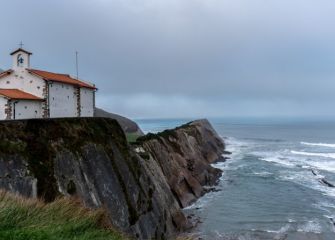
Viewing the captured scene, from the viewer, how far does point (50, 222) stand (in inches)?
373

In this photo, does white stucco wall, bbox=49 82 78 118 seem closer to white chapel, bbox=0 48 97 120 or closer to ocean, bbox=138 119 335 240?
white chapel, bbox=0 48 97 120

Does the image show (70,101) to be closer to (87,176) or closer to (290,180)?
(87,176)

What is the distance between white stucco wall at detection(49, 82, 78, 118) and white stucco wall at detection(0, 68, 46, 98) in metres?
0.91

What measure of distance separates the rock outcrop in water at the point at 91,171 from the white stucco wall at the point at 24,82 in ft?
17.2

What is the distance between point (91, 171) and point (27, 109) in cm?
831

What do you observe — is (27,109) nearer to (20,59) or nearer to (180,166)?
(20,59)

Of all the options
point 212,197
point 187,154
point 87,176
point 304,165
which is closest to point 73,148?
point 87,176

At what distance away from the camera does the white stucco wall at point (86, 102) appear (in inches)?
1442

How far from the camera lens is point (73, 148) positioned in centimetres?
2441

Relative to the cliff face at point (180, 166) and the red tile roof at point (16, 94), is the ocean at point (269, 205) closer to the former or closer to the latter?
the cliff face at point (180, 166)

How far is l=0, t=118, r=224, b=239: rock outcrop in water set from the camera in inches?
811

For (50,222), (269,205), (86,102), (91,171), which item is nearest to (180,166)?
(269,205)

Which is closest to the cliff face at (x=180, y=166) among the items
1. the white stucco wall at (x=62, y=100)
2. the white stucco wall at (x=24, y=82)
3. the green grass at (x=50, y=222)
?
the white stucco wall at (x=62, y=100)

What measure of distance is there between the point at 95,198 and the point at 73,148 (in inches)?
127
